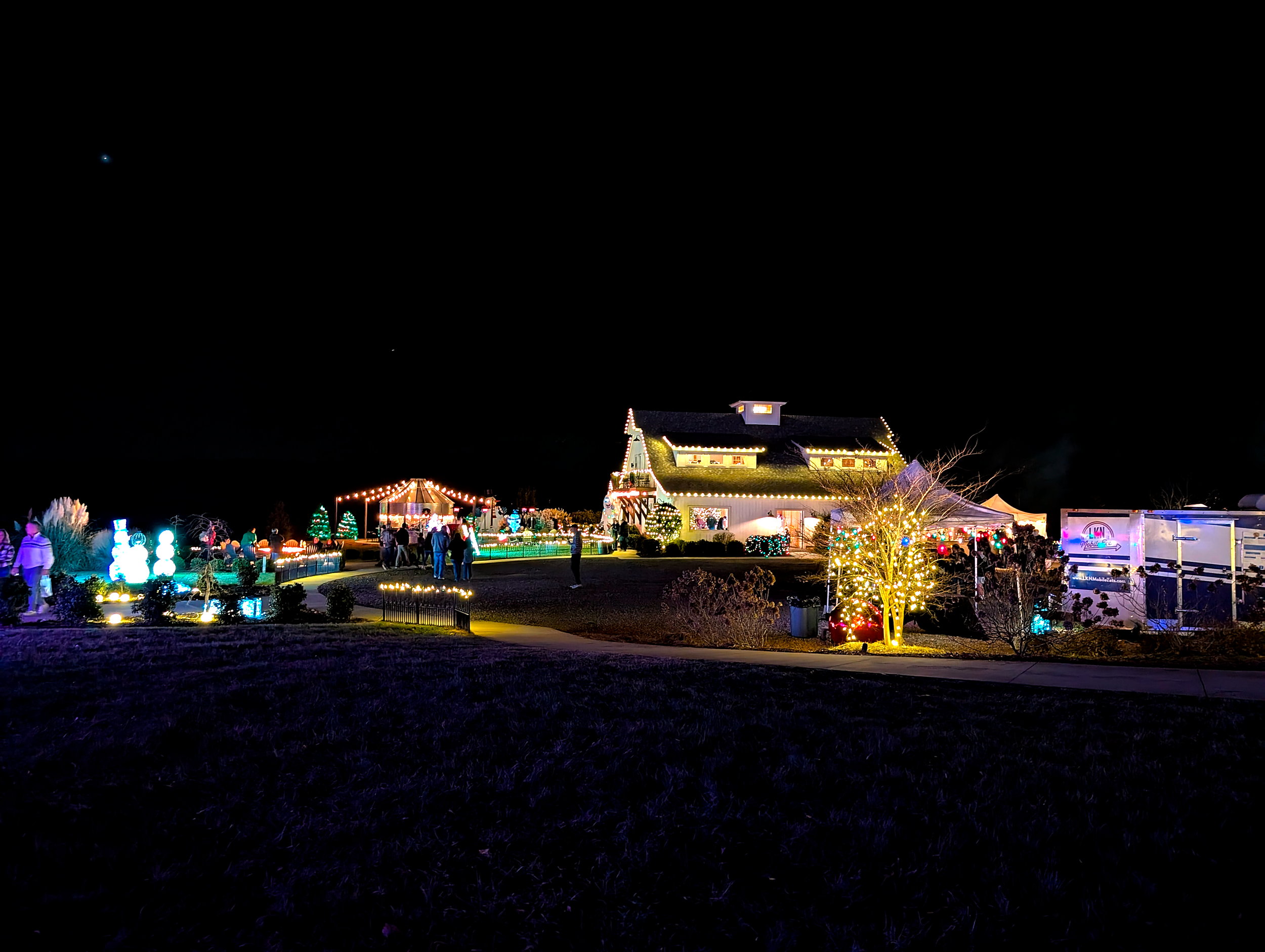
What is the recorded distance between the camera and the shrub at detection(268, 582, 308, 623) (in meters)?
13.7

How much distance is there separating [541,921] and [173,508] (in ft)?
233

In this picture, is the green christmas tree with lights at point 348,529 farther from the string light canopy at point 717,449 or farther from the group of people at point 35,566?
the group of people at point 35,566

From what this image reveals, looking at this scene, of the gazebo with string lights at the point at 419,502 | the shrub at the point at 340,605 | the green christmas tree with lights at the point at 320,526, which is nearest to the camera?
the shrub at the point at 340,605

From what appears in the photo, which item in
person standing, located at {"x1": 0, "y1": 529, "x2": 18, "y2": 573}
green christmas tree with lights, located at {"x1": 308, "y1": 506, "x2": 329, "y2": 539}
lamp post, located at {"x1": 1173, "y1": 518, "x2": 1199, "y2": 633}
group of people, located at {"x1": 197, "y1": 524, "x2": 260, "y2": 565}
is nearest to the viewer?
lamp post, located at {"x1": 1173, "y1": 518, "x2": 1199, "y2": 633}

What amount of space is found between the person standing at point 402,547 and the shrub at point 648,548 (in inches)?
390

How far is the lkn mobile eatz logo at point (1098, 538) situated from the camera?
44.4 ft

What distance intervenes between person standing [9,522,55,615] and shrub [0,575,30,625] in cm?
31

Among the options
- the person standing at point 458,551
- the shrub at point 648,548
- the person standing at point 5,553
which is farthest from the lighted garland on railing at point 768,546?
the person standing at point 5,553

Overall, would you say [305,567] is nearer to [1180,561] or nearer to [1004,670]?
[1004,670]

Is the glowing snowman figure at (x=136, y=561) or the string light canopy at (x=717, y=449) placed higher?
the string light canopy at (x=717, y=449)

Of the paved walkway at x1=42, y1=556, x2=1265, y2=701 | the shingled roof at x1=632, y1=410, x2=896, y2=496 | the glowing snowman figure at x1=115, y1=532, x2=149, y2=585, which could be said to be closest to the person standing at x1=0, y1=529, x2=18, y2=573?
the glowing snowman figure at x1=115, y1=532, x2=149, y2=585

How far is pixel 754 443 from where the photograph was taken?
135ft

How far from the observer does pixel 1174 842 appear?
387cm

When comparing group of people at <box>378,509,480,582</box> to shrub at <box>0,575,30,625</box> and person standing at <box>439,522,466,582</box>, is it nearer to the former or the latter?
person standing at <box>439,522,466,582</box>
